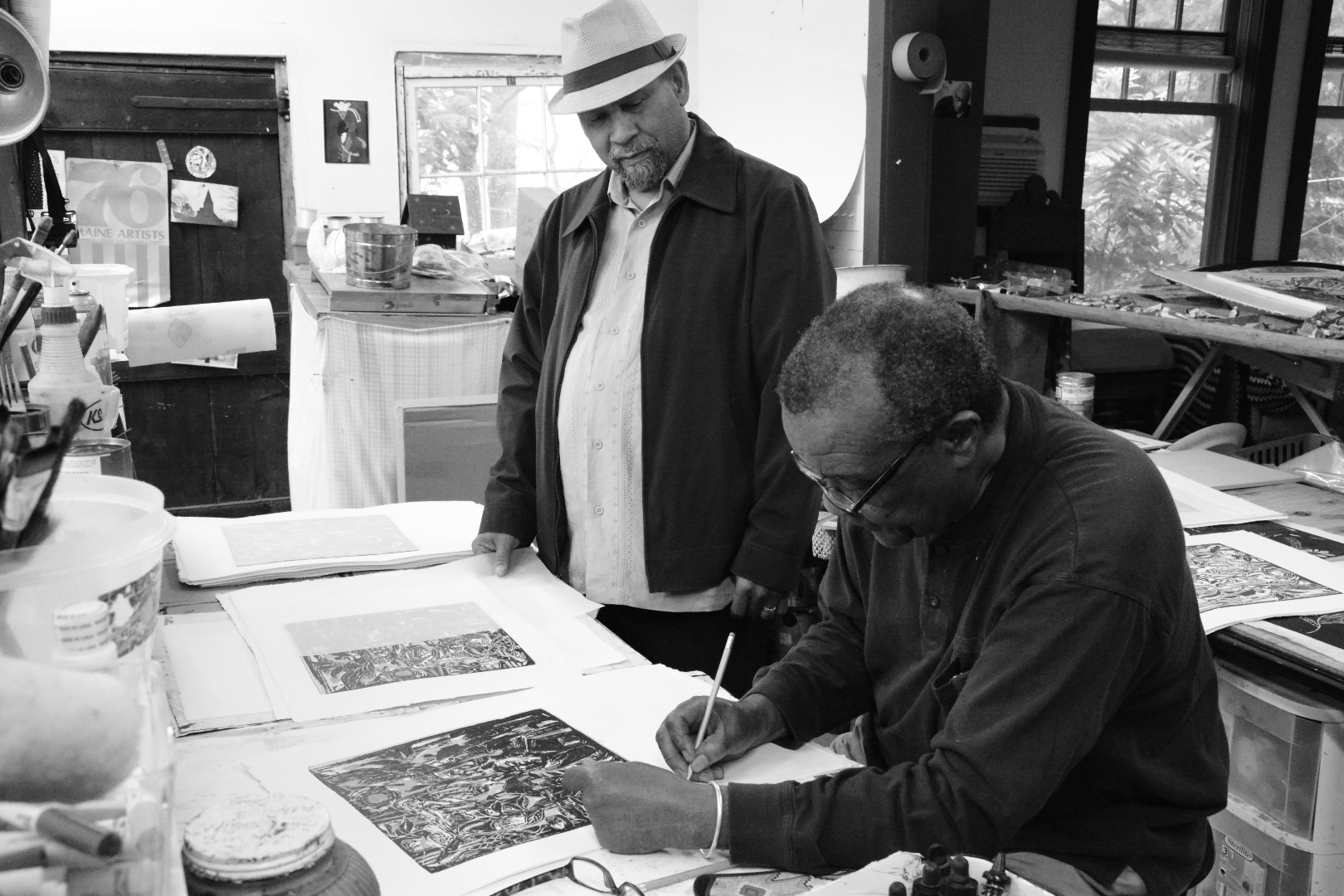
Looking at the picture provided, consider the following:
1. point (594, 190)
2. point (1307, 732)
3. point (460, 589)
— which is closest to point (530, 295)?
point (594, 190)

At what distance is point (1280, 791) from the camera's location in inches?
76.4

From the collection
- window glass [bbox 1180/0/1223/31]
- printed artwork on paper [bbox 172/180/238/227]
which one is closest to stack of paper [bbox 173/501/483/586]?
printed artwork on paper [bbox 172/180/238/227]

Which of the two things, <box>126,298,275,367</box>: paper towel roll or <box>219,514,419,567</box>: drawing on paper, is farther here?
<box>126,298,275,367</box>: paper towel roll

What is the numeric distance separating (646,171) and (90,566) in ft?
4.98

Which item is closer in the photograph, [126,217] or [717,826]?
[717,826]

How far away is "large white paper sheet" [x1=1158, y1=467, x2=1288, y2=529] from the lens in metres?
2.49

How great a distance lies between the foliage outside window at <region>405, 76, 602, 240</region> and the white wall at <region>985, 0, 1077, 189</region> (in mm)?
1900

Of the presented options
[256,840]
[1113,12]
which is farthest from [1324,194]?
[256,840]

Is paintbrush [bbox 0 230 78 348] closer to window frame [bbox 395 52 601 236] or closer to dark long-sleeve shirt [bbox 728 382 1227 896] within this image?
dark long-sleeve shirt [bbox 728 382 1227 896]

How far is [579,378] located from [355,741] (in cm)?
94

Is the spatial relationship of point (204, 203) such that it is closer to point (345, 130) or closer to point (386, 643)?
point (345, 130)

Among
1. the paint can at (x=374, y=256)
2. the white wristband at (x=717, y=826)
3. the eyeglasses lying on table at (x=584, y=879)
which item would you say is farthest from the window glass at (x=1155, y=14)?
the eyeglasses lying on table at (x=584, y=879)

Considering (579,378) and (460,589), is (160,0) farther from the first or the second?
(460,589)

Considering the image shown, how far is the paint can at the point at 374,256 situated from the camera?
11.0 feet
